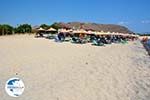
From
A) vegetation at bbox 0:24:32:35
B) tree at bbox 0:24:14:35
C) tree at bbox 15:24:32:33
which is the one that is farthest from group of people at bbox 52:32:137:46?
tree at bbox 15:24:32:33

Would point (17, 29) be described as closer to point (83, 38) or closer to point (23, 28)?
point (23, 28)

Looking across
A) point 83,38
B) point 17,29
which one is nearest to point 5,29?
point 17,29

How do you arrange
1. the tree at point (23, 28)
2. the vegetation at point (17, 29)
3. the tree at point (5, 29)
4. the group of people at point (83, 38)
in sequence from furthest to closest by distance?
the tree at point (23, 28), the vegetation at point (17, 29), the tree at point (5, 29), the group of people at point (83, 38)

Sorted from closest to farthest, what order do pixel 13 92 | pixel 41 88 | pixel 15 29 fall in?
pixel 13 92, pixel 41 88, pixel 15 29

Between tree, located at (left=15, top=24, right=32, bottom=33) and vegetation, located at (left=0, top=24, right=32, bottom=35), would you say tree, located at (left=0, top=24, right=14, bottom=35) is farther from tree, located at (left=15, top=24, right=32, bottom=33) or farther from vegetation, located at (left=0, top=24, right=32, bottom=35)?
tree, located at (left=15, top=24, right=32, bottom=33)

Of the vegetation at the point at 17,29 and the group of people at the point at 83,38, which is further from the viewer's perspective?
the vegetation at the point at 17,29

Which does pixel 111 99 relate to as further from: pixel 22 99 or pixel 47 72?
pixel 47 72

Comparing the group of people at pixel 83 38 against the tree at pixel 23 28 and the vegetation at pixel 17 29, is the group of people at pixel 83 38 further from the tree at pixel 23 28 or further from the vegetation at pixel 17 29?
the tree at pixel 23 28

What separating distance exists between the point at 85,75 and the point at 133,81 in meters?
1.40

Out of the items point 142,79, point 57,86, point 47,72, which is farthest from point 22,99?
point 142,79

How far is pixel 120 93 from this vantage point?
6895 millimetres

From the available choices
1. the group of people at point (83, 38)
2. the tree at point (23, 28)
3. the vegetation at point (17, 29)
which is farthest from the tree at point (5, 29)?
the group of people at point (83, 38)

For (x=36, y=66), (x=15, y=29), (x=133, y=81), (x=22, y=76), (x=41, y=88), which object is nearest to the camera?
(x=41, y=88)

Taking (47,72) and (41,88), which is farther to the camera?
(47,72)
